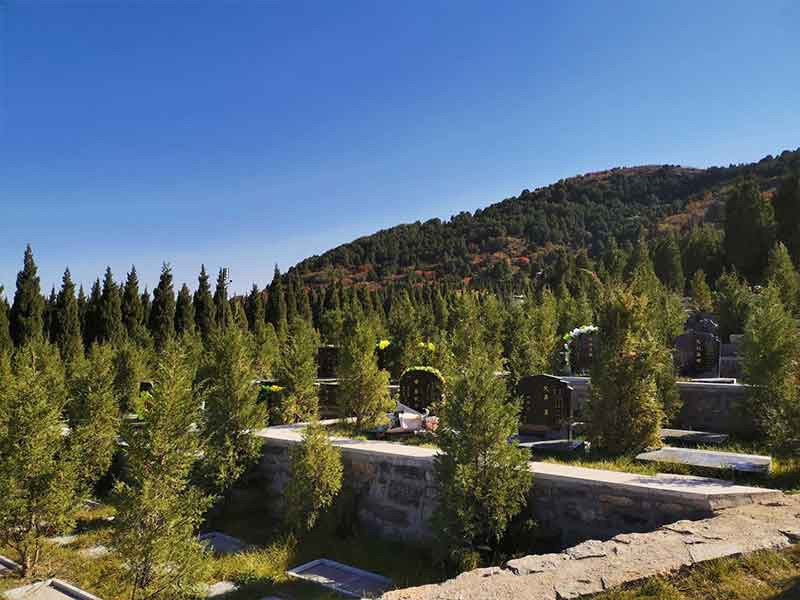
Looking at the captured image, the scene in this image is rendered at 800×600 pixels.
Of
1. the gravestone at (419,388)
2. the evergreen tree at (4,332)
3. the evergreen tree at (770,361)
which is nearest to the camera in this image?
the evergreen tree at (770,361)

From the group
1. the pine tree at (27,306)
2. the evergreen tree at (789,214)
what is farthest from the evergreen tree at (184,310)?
the evergreen tree at (789,214)

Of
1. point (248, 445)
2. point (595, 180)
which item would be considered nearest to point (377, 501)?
Answer: point (248, 445)

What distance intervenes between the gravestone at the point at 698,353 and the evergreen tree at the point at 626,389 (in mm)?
10803

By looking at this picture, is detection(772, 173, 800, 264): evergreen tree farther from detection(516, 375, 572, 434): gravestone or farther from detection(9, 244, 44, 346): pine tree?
detection(9, 244, 44, 346): pine tree

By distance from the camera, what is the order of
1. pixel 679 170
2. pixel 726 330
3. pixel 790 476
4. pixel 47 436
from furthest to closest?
pixel 679 170 → pixel 726 330 → pixel 47 436 → pixel 790 476

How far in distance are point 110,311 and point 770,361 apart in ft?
100

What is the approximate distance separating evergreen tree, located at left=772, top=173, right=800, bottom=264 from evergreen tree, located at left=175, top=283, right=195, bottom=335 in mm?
37632

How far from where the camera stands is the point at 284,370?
1589cm

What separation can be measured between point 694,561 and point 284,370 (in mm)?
11987

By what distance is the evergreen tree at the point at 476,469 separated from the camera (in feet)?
25.4

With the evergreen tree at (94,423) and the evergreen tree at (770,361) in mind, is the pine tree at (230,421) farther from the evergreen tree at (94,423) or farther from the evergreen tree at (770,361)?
the evergreen tree at (770,361)

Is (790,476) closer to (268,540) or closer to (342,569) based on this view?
(342,569)

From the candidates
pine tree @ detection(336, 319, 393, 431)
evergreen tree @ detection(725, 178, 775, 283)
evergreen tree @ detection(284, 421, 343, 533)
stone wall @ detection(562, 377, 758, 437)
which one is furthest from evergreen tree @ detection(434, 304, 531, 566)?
evergreen tree @ detection(725, 178, 775, 283)

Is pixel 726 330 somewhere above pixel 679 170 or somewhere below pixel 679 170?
below
